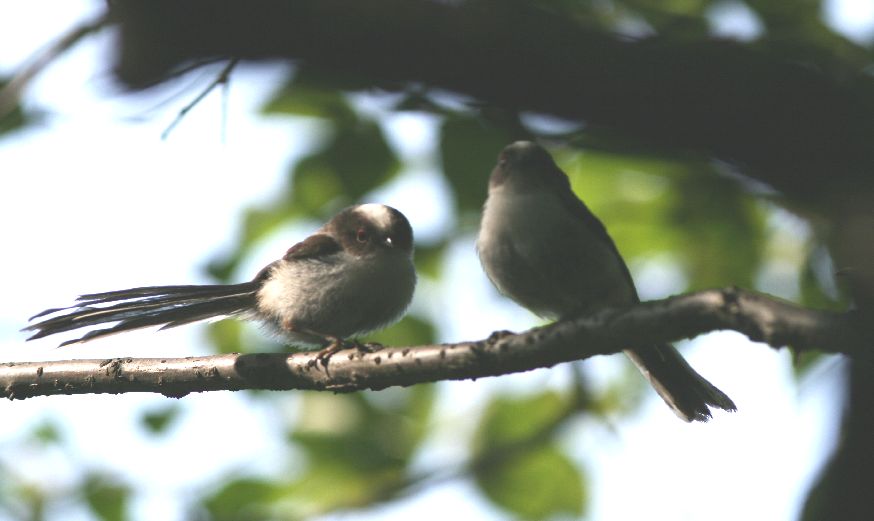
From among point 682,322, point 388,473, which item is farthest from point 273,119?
point 682,322

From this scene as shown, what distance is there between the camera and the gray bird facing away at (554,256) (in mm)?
3557

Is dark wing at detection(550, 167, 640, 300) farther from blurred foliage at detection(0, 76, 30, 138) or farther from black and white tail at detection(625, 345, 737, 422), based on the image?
blurred foliage at detection(0, 76, 30, 138)

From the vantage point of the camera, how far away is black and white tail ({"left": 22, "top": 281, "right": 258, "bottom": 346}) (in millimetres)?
3827

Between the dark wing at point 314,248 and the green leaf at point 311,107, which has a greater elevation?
the green leaf at point 311,107

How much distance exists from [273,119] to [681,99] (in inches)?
109

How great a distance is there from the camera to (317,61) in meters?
1.12

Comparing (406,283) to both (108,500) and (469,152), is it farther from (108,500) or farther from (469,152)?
(108,500)

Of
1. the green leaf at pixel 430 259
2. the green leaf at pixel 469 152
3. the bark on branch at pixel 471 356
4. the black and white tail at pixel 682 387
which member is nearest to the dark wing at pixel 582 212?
the black and white tail at pixel 682 387

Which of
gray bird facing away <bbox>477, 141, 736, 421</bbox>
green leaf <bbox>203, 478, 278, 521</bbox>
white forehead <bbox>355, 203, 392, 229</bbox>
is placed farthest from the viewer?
white forehead <bbox>355, 203, 392, 229</bbox>

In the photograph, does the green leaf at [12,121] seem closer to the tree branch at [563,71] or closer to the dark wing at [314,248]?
the dark wing at [314,248]

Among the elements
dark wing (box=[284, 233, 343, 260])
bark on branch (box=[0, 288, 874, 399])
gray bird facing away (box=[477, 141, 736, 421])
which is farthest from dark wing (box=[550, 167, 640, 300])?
dark wing (box=[284, 233, 343, 260])

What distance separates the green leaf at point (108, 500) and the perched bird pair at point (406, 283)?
996mm

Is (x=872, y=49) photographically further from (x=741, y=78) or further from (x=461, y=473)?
(x=461, y=473)

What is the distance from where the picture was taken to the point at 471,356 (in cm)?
260
